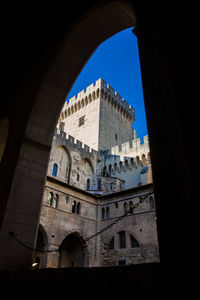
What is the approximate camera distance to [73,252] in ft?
59.1

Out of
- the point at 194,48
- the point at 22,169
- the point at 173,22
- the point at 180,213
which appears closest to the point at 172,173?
the point at 180,213

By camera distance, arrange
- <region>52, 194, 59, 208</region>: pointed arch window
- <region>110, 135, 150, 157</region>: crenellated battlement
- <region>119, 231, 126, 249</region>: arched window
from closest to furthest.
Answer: <region>52, 194, 59, 208</region>: pointed arch window < <region>119, 231, 126, 249</region>: arched window < <region>110, 135, 150, 157</region>: crenellated battlement

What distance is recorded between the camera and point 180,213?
1624 mm

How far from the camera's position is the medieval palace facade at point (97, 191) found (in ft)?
52.1

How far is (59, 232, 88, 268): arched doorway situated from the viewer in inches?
678

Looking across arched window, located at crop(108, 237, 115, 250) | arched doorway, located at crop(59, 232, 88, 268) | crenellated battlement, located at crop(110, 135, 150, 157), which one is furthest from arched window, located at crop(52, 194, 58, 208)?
crenellated battlement, located at crop(110, 135, 150, 157)

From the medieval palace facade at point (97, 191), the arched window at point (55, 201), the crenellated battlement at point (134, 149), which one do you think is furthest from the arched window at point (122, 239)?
the crenellated battlement at point (134, 149)

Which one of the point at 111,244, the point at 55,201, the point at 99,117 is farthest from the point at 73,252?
the point at 99,117

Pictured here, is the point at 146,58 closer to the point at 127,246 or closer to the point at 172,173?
the point at 172,173

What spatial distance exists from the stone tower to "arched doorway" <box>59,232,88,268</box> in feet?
42.9

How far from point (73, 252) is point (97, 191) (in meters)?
7.30

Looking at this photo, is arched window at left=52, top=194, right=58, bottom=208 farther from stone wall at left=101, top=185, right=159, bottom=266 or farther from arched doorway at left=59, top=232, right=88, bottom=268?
stone wall at left=101, top=185, right=159, bottom=266

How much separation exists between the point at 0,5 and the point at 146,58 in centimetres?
364

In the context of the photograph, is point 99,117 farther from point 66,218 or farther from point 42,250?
point 42,250
